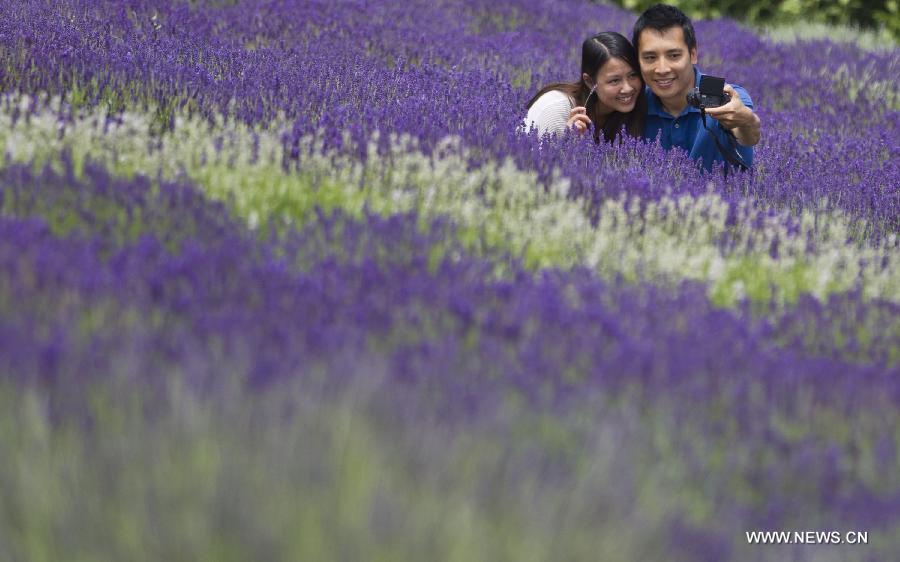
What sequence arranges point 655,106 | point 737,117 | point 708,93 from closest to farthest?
1. point 737,117
2. point 708,93
3. point 655,106

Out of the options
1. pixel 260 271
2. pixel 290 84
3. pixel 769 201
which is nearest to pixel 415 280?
pixel 260 271

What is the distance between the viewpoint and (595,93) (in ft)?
20.3

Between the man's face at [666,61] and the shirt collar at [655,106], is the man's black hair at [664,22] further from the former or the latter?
the shirt collar at [655,106]

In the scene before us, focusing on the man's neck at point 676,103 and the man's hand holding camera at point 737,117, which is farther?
the man's neck at point 676,103

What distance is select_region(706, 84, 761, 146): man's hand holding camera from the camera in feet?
17.1

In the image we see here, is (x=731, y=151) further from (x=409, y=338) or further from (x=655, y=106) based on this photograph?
(x=409, y=338)

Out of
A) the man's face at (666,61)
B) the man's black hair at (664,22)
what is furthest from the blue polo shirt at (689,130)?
the man's black hair at (664,22)

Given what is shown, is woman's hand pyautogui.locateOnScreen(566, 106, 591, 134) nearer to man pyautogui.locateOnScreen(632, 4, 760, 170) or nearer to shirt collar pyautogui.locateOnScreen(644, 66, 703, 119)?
man pyautogui.locateOnScreen(632, 4, 760, 170)

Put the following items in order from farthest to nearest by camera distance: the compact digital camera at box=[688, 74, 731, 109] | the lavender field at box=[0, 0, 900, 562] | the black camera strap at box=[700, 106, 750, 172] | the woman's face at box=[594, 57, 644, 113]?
1. the woman's face at box=[594, 57, 644, 113]
2. the black camera strap at box=[700, 106, 750, 172]
3. the compact digital camera at box=[688, 74, 731, 109]
4. the lavender field at box=[0, 0, 900, 562]

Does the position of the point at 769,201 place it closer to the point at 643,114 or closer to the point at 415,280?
the point at 643,114

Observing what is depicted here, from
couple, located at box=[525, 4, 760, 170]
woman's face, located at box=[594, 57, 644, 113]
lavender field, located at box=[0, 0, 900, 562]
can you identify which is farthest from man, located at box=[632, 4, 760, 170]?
lavender field, located at box=[0, 0, 900, 562]

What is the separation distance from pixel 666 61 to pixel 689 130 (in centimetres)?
56

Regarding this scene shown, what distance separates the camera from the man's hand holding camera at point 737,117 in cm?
522

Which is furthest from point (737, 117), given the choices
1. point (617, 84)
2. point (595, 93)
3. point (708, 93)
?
point (595, 93)
